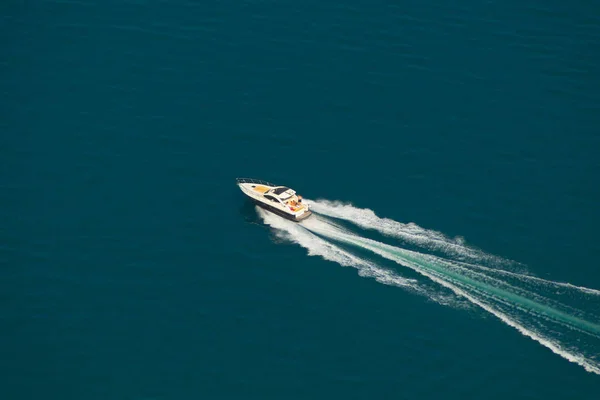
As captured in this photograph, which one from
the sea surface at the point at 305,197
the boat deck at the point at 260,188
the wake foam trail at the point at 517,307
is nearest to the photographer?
the wake foam trail at the point at 517,307

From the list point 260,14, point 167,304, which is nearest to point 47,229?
point 167,304

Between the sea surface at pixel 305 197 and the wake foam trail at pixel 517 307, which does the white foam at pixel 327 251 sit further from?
the wake foam trail at pixel 517 307

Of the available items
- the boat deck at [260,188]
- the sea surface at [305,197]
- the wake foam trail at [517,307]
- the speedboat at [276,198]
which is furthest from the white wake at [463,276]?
the boat deck at [260,188]

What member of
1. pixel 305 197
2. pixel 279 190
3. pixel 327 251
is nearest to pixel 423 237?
pixel 327 251

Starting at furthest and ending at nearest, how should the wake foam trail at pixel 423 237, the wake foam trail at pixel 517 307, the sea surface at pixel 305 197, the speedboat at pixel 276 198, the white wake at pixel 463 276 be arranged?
the speedboat at pixel 276 198 → the wake foam trail at pixel 423 237 → the sea surface at pixel 305 197 → the white wake at pixel 463 276 → the wake foam trail at pixel 517 307

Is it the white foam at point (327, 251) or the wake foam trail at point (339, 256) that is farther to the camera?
the white foam at point (327, 251)

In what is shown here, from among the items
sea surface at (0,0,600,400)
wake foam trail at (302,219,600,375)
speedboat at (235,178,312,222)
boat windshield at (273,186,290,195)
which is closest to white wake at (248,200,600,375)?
wake foam trail at (302,219,600,375)
